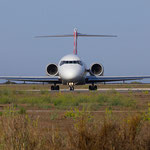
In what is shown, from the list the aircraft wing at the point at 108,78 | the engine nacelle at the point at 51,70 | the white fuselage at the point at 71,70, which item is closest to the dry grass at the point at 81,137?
the white fuselage at the point at 71,70

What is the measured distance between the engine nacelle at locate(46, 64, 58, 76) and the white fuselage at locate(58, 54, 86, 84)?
246cm

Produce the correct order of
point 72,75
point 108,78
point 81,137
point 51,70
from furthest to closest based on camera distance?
point 51,70, point 108,78, point 72,75, point 81,137

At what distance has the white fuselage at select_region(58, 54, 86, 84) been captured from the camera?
3547 centimetres

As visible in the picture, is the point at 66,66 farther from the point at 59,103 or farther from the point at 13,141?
the point at 13,141

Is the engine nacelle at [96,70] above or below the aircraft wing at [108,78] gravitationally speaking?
above

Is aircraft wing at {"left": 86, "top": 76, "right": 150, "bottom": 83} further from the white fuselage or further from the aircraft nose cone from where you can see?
the aircraft nose cone

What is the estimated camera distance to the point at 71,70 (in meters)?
35.6

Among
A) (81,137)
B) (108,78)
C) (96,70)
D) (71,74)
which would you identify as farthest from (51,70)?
(81,137)

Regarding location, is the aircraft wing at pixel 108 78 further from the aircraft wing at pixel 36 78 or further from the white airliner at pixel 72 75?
the aircraft wing at pixel 36 78

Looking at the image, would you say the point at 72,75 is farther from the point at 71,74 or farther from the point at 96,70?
the point at 96,70

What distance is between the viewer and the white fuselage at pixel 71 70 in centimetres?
3547

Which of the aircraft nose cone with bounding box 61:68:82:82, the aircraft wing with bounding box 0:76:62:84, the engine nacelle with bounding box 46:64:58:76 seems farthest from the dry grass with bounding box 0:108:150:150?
the engine nacelle with bounding box 46:64:58:76

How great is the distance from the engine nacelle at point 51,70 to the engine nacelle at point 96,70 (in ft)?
10.4

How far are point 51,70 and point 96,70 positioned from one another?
407cm
